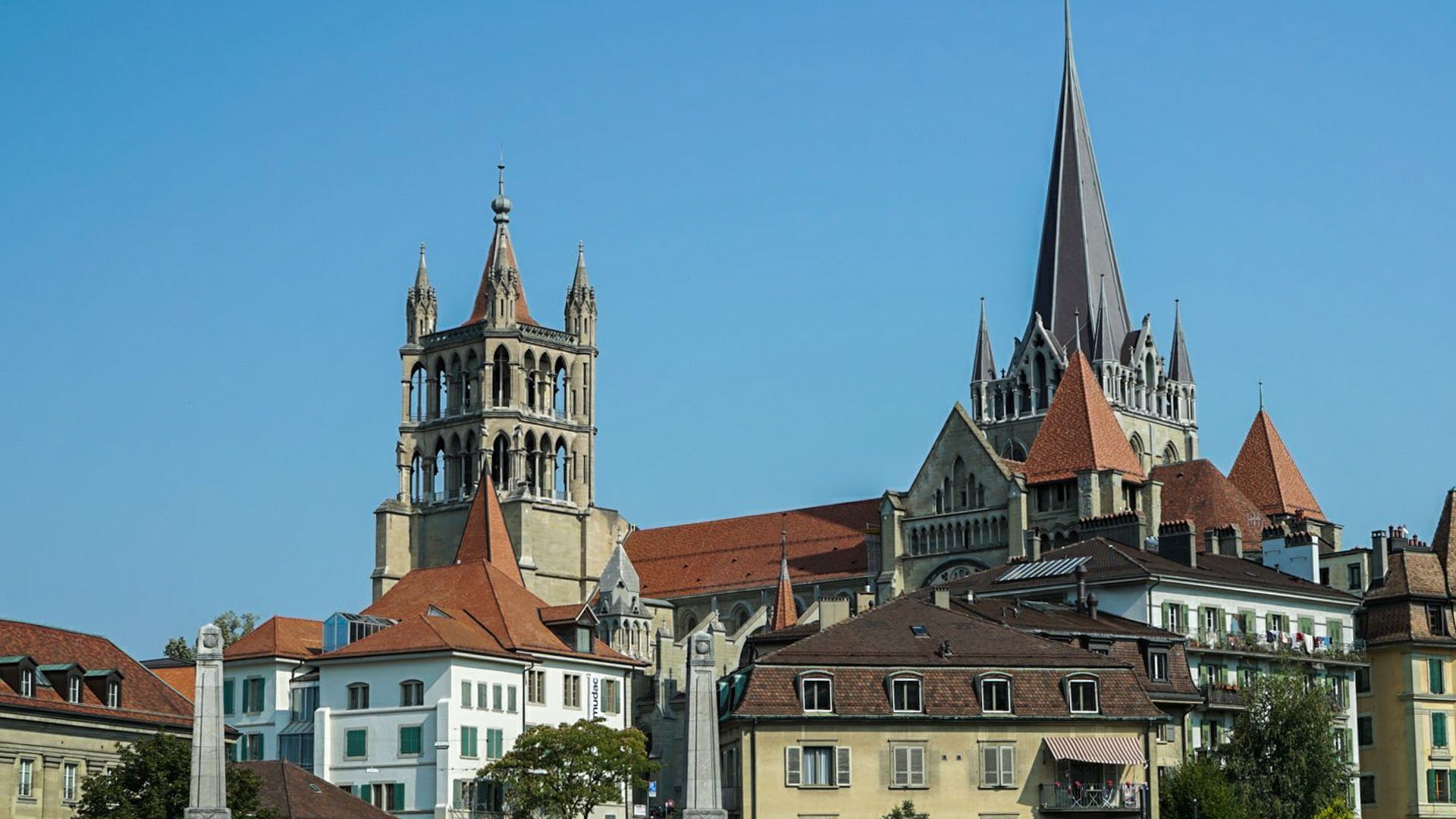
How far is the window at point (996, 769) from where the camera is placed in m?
75.1

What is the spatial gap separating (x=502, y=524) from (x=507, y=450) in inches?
498

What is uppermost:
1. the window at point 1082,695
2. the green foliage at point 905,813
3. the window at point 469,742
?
the window at point 1082,695

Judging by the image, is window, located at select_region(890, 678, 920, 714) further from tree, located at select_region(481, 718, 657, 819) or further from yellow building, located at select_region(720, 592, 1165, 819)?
tree, located at select_region(481, 718, 657, 819)

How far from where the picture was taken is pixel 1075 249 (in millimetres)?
174500

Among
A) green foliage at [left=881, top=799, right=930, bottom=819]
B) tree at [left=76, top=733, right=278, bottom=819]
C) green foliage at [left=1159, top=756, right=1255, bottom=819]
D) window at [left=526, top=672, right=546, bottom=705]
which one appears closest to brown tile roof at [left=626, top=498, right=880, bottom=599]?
window at [left=526, top=672, right=546, bottom=705]

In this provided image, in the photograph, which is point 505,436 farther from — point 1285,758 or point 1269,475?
point 1285,758

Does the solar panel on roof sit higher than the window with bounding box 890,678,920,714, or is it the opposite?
the solar panel on roof

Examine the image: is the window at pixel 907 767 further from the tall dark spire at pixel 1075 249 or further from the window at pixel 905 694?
the tall dark spire at pixel 1075 249

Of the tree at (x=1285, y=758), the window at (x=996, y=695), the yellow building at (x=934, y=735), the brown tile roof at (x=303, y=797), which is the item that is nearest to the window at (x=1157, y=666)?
the tree at (x=1285, y=758)

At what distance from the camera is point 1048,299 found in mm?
174125

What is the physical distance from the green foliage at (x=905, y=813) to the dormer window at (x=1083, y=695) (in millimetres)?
5802

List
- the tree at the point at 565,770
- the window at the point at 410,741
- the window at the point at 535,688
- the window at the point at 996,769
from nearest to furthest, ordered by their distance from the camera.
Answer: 1. the window at the point at 996,769
2. the tree at the point at 565,770
3. the window at the point at 410,741
4. the window at the point at 535,688

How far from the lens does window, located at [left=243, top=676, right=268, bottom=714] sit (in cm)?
10462

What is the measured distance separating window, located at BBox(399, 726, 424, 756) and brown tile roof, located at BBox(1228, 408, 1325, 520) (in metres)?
57.5
